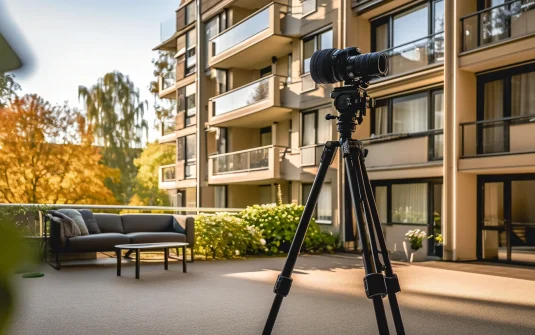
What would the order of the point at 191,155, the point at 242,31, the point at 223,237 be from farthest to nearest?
the point at 191,155 → the point at 242,31 → the point at 223,237

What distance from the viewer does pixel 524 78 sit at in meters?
10.8

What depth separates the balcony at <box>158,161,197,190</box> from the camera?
907 inches

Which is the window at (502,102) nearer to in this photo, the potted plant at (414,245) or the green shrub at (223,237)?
the potted plant at (414,245)

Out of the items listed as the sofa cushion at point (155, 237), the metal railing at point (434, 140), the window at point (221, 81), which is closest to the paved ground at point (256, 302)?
the sofa cushion at point (155, 237)

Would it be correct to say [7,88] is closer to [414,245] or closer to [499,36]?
[414,245]

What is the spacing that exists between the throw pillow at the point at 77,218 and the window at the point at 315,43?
838cm

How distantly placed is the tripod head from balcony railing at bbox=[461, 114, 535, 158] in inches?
296

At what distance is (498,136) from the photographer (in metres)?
11.0

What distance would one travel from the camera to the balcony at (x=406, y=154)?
12109 mm

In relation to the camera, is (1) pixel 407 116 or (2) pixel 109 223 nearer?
(2) pixel 109 223

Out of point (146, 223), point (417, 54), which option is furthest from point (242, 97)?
point (146, 223)

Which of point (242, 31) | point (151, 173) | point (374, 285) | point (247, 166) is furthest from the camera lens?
point (151, 173)

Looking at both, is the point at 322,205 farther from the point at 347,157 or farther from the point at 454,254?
the point at 347,157

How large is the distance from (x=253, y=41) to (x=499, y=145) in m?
9.00
